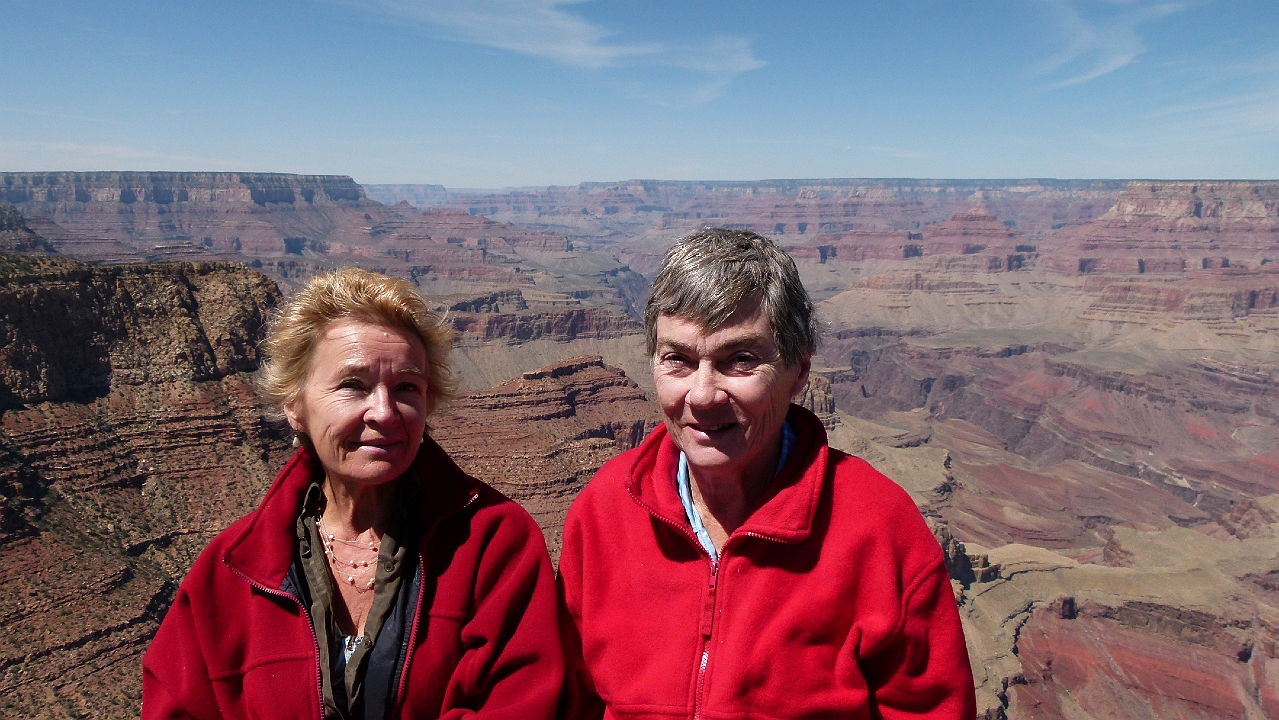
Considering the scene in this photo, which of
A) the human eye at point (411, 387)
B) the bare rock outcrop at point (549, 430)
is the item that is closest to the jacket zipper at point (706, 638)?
the human eye at point (411, 387)

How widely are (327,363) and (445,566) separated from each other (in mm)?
1107

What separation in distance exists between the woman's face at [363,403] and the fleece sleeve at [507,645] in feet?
2.12

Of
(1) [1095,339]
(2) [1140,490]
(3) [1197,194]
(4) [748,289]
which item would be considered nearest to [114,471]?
(4) [748,289]

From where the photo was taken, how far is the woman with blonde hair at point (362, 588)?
331cm

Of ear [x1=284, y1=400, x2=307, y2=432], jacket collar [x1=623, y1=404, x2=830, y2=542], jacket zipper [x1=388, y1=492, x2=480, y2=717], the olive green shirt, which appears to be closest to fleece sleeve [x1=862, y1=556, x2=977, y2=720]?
jacket collar [x1=623, y1=404, x2=830, y2=542]

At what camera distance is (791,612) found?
10.3 ft

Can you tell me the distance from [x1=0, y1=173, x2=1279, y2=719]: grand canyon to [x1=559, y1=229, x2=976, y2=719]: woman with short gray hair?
0.50m

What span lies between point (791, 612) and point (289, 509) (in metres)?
2.42

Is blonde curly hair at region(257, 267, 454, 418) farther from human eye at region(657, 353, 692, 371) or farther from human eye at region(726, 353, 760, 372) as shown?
human eye at region(726, 353, 760, 372)

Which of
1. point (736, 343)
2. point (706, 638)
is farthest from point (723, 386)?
point (706, 638)

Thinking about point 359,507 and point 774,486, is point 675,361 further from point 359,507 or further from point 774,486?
point 359,507

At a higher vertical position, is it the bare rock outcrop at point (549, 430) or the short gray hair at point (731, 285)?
the short gray hair at point (731, 285)

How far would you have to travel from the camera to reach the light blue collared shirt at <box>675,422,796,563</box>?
3.47 metres

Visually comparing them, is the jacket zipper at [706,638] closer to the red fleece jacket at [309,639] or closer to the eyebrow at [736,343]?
the red fleece jacket at [309,639]
